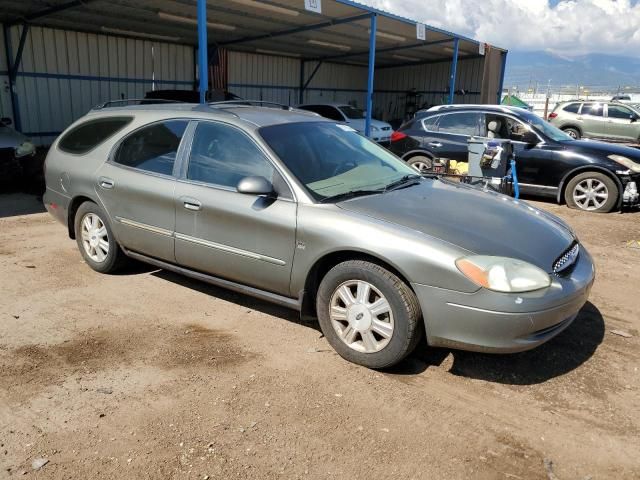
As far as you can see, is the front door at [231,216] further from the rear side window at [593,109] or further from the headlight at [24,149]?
the rear side window at [593,109]

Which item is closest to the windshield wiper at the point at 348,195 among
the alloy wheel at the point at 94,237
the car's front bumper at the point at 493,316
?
the car's front bumper at the point at 493,316

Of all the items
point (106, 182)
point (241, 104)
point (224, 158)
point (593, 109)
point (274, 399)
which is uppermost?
point (593, 109)

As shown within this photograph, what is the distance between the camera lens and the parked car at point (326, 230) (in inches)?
120

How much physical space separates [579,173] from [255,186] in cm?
687

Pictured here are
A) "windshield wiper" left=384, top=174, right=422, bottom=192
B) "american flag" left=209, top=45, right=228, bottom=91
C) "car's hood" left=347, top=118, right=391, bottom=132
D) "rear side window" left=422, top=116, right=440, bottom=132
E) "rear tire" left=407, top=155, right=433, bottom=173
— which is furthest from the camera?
"american flag" left=209, top=45, right=228, bottom=91

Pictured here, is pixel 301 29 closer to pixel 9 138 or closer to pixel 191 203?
pixel 9 138

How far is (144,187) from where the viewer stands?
439 cm

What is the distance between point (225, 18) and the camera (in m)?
13.2

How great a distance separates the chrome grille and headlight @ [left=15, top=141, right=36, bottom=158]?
886 cm

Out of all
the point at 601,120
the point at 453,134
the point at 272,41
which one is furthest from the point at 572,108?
the point at 453,134

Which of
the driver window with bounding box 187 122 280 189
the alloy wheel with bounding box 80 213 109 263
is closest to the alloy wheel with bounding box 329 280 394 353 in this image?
the driver window with bounding box 187 122 280 189

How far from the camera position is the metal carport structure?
464 inches

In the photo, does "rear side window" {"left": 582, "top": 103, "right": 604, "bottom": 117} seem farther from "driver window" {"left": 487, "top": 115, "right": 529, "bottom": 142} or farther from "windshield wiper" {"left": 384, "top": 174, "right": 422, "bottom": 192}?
"windshield wiper" {"left": 384, "top": 174, "right": 422, "bottom": 192}

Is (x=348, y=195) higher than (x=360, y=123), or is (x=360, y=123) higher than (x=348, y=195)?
(x=360, y=123)
